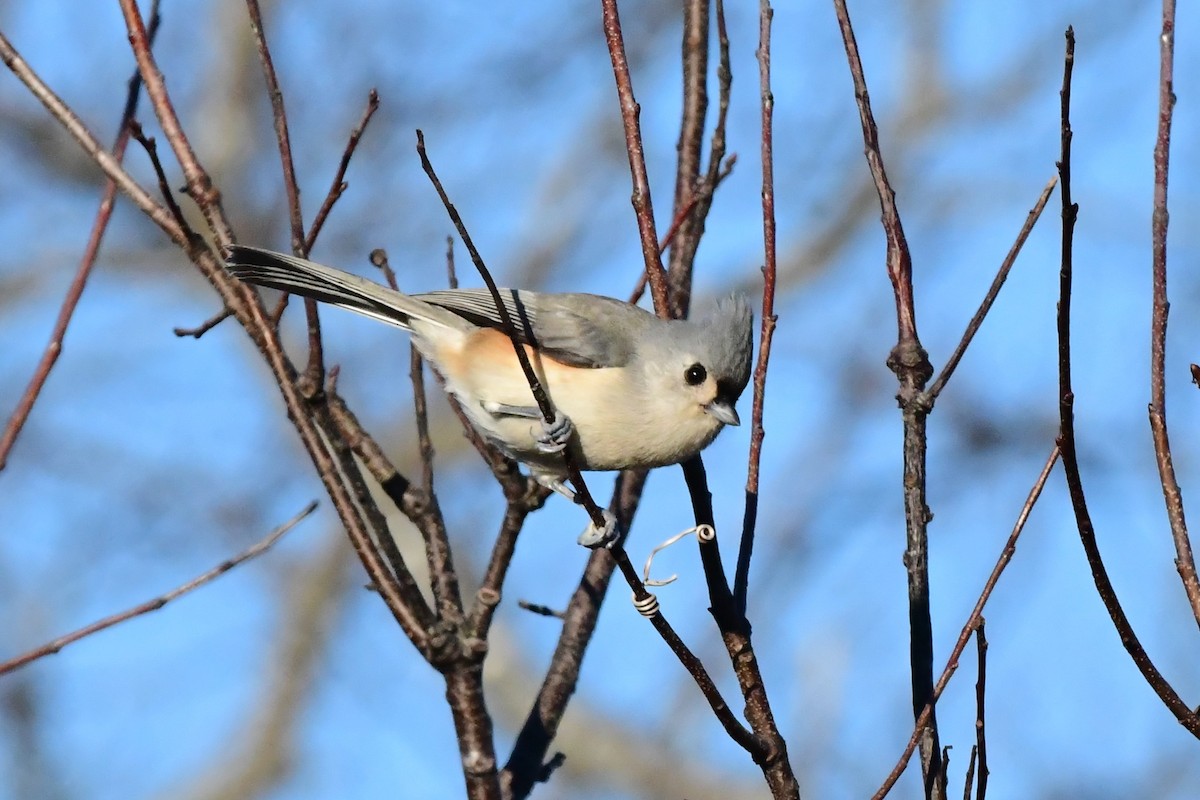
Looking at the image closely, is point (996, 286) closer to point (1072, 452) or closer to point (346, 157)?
point (1072, 452)

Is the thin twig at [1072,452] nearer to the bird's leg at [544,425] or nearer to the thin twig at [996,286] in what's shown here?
the thin twig at [996,286]

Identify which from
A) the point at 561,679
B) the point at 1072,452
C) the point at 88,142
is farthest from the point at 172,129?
the point at 1072,452

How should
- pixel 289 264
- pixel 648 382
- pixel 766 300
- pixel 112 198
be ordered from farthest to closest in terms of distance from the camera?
pixel 648 382 < pixel 289 264 < pixel 112 198 < pixel 766 300

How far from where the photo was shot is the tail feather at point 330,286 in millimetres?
2574

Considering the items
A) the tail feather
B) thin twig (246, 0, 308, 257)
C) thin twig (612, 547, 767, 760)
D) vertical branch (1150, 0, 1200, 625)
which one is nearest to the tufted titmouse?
the tail feather

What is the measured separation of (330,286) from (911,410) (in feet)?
4.21

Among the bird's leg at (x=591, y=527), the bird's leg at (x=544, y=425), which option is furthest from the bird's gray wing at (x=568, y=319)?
the bird's leg at (x=591, y=527)

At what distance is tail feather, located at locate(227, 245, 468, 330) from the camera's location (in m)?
2.57

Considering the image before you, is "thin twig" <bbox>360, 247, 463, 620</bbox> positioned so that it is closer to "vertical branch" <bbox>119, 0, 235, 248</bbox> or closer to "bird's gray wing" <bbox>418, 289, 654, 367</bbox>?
"bird's gray wing" <bbox>418, 289, 654, 367</bbox>

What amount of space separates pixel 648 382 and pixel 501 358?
0.34 m

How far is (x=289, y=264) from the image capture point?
2646mm

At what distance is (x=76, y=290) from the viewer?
220 centimetres

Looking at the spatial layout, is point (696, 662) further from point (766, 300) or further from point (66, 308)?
point (66, 308)

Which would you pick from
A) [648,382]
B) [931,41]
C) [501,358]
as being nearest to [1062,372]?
[648,382]
